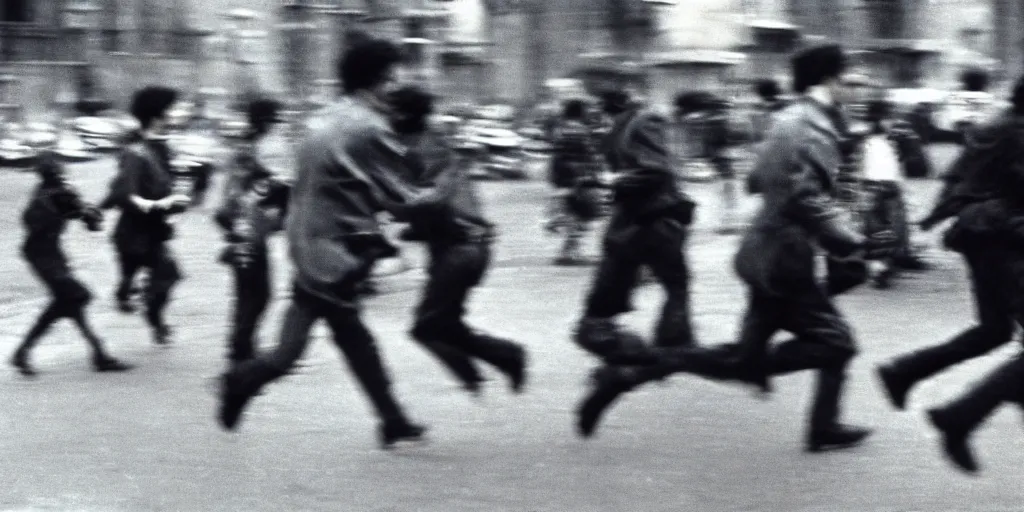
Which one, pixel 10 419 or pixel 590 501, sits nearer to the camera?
pixel 590 501

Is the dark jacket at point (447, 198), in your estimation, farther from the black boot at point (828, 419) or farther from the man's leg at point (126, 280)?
the man's leg at point (126, 280)

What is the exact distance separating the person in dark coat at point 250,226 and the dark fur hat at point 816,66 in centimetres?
296

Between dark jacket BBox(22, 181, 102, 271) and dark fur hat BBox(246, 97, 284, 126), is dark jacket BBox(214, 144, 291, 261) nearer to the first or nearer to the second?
dark fur hat BBox(246, 97, 284, 126)

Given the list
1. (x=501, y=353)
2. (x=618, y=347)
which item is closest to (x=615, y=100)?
(x=501, y=353)

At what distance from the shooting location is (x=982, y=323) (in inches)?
343

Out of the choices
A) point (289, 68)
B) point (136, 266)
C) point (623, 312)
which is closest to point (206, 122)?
point (289, 68)

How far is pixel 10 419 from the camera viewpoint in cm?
1006

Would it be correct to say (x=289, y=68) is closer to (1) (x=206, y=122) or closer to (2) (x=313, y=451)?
(1) (x=206, y=122)

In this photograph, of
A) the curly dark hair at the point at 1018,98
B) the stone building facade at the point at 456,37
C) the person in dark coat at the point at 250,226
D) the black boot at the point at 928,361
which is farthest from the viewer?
the stone building facade at the point at 456,37

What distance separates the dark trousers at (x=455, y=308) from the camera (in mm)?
9820

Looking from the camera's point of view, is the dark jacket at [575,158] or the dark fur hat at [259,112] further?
the dark jacket at [575,158]

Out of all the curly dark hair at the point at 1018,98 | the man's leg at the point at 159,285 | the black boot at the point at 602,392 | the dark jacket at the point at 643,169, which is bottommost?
the man's leg at the point at 159,285

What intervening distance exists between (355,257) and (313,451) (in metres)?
0.87

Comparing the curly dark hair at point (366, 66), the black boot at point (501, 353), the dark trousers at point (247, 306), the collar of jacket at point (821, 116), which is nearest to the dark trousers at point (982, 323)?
the collar of jacket at point (821, 116)
